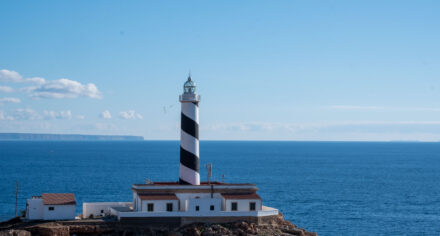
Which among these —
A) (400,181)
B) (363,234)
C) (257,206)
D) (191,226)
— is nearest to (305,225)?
(363,234)

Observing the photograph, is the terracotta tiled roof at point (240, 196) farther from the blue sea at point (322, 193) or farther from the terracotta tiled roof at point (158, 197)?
the blue sea at point (322, 193)

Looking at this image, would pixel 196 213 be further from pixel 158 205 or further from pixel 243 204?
pixel 243 204

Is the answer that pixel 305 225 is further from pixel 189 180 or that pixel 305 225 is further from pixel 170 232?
pixel 170 232

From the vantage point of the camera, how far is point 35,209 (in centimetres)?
4166

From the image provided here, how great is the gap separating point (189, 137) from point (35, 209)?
12.5 meters

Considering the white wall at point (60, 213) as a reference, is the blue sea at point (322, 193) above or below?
below

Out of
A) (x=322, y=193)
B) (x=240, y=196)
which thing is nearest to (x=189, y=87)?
(x=240, y=196)

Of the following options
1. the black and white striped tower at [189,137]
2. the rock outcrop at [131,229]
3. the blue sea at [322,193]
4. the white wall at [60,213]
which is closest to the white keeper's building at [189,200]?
the black and white striped tower at [189,137]

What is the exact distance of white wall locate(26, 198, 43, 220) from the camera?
41531mm

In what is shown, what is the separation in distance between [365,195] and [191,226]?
2043 inches

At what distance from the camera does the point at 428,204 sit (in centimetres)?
7819

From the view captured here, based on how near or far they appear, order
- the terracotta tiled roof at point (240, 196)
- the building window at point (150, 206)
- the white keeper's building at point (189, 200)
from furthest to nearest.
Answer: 1. the terracotta tiled roof at point (240, 196)
2. the building window at point (150, 206)
3. the white keeper's building at point (189, 200)

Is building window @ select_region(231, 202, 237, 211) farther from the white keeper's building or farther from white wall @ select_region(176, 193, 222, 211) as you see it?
white wall @ select_region(176, 193, 222, 211)

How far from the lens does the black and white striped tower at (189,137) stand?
46.1 m
